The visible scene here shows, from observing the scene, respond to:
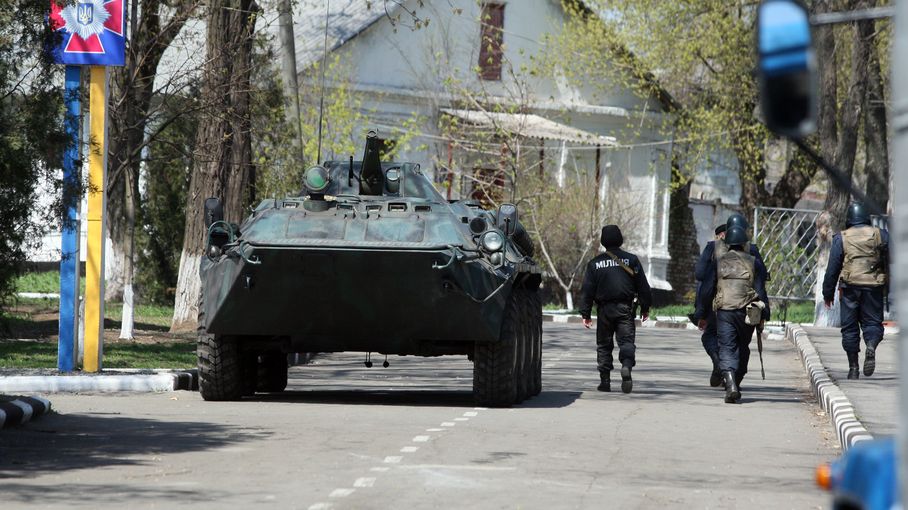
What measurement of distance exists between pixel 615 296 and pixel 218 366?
4.44 metres

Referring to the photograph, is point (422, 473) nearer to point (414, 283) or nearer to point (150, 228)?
point (414, 283)

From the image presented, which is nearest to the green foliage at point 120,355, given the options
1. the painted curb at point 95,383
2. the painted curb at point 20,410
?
the painted curb at point 95,383

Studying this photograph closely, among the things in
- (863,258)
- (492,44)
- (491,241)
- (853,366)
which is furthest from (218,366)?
(492,44)

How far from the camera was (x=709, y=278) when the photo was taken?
17.6 meters

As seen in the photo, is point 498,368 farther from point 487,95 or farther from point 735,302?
point 487,95

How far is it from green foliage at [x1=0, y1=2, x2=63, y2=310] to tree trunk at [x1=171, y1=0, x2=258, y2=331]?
30.2 ft

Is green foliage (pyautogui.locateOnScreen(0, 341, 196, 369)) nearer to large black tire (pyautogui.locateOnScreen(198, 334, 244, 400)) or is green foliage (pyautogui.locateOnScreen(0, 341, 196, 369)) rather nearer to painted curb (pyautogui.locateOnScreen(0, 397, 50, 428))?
large black tire (pyautogui.locateOnScreen(198, 334, 244, 400))

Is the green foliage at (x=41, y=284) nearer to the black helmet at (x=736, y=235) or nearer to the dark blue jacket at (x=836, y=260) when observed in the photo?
the dark blue jacket at (x=836, y=260)

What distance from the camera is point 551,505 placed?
29.6 ft

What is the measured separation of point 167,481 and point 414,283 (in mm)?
5606

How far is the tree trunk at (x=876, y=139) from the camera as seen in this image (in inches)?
1598

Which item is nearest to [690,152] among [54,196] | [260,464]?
[54,196]

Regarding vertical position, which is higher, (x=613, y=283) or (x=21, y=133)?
(x=21, y=133)

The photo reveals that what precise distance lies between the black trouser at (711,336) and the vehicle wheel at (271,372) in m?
4.37
